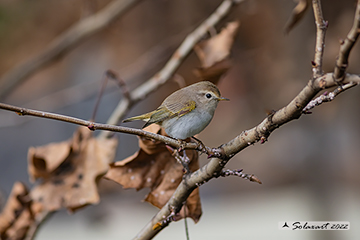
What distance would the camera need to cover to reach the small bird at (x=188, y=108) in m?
0.95

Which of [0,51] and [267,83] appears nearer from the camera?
[267,83]

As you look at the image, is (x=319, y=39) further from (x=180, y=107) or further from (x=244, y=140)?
(x=180, y=107)

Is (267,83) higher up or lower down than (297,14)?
higher up

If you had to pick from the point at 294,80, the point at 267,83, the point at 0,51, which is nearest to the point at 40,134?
the point at 0,51

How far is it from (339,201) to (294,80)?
29.8 inches

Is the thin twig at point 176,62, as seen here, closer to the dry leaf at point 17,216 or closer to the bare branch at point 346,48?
the dry leaf at point 17,216

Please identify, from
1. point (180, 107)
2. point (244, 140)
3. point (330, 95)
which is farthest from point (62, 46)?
point (330, 95)

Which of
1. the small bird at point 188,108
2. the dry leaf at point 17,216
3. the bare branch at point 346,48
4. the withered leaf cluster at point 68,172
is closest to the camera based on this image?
the bare branch at point 346,48

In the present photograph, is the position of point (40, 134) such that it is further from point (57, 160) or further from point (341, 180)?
point (341, 180)

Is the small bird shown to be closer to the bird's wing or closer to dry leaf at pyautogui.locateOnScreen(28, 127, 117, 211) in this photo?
the bird's wing

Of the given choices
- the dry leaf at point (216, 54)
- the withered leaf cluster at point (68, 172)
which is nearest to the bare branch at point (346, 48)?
the dry leaf at point (216, 54)

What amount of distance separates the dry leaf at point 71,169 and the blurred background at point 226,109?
83 cm

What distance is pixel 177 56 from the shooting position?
148 centimetres

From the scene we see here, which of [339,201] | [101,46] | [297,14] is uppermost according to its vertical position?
[101,46]
